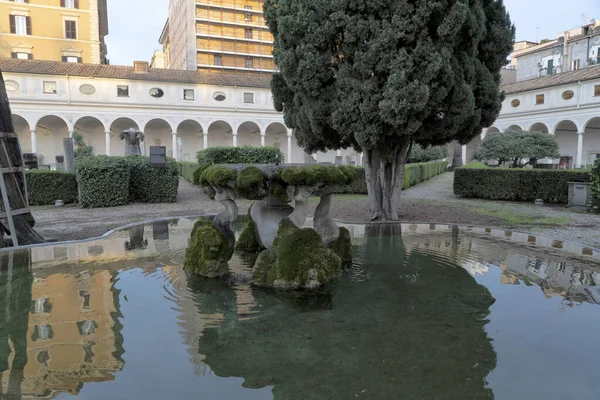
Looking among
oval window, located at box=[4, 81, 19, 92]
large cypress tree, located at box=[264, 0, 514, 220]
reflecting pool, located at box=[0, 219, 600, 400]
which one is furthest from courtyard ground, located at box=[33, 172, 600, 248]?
oval window, located at box=[4, 81, 19, 92]

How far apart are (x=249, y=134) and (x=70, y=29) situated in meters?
22.8

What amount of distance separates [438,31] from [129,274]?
7633 mm

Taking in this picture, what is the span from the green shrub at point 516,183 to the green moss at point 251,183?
43.4 feet

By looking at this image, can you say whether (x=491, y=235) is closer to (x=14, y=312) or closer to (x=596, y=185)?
(x=596, y=185)

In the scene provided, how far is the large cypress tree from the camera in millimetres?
8750

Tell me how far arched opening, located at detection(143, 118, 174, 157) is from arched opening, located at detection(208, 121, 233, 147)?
13.8ft

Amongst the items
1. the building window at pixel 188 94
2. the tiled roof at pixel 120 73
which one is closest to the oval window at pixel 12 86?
the tiled roof at pixel 120 73

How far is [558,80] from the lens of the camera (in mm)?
34719

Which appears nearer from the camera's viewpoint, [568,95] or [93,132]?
[568,95]

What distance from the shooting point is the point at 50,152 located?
38500 millimetres

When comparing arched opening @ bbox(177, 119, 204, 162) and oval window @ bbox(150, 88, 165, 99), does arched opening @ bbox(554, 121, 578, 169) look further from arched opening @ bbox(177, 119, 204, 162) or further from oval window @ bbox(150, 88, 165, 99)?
oval window @ bbox(150, 88, 165, 99)

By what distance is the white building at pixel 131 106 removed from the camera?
3434cm

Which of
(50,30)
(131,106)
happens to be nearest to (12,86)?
(131,106)

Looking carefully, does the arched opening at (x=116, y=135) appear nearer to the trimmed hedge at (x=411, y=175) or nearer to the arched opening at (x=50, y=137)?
the arched opening at (x=50, y=137)
